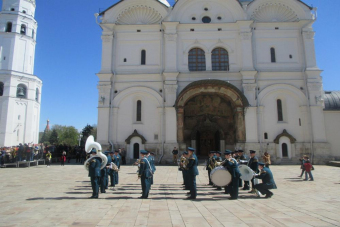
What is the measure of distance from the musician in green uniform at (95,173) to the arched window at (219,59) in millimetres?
17812

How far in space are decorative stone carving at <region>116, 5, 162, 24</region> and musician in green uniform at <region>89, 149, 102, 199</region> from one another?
19.5m

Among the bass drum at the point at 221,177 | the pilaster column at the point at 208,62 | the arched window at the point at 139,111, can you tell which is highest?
the pilaster column at the point at 208,62

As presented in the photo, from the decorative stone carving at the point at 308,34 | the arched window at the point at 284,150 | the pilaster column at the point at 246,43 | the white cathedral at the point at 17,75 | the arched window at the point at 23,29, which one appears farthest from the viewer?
the arched window at the point at 23,29

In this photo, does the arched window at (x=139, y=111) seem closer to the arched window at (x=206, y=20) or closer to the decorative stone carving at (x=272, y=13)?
the arched window at (x=206, y=20)

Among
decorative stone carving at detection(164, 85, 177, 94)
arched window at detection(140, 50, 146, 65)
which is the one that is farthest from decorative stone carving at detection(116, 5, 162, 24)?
decorative stone carving at detection(164, 85, 177, 94)

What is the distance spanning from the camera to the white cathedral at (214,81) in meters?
22.6

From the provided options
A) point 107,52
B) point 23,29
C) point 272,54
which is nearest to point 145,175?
point 107,52

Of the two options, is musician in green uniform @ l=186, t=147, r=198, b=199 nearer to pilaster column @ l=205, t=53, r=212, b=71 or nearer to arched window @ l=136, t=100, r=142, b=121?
arched window @ l=136, t=100, r=142, b=121

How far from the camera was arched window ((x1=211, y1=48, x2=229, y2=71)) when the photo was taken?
24516mm

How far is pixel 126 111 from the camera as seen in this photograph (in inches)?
938

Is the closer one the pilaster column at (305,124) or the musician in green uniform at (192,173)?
the musician in green uniform at (192,173)

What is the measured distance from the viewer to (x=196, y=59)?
80.9 ft

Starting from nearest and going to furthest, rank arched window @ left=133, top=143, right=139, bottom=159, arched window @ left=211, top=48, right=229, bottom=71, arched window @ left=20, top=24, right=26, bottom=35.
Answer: arched window @ left=133, top=143, right=139, bottom=159, arched window @ left=211, top=48, right=229, bottom=71, arched window @ left=20, top=24, right=26, bottom=35

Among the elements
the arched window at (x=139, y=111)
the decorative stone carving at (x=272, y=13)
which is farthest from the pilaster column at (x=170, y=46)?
the decorative stone carving at (x=272, y=13)
